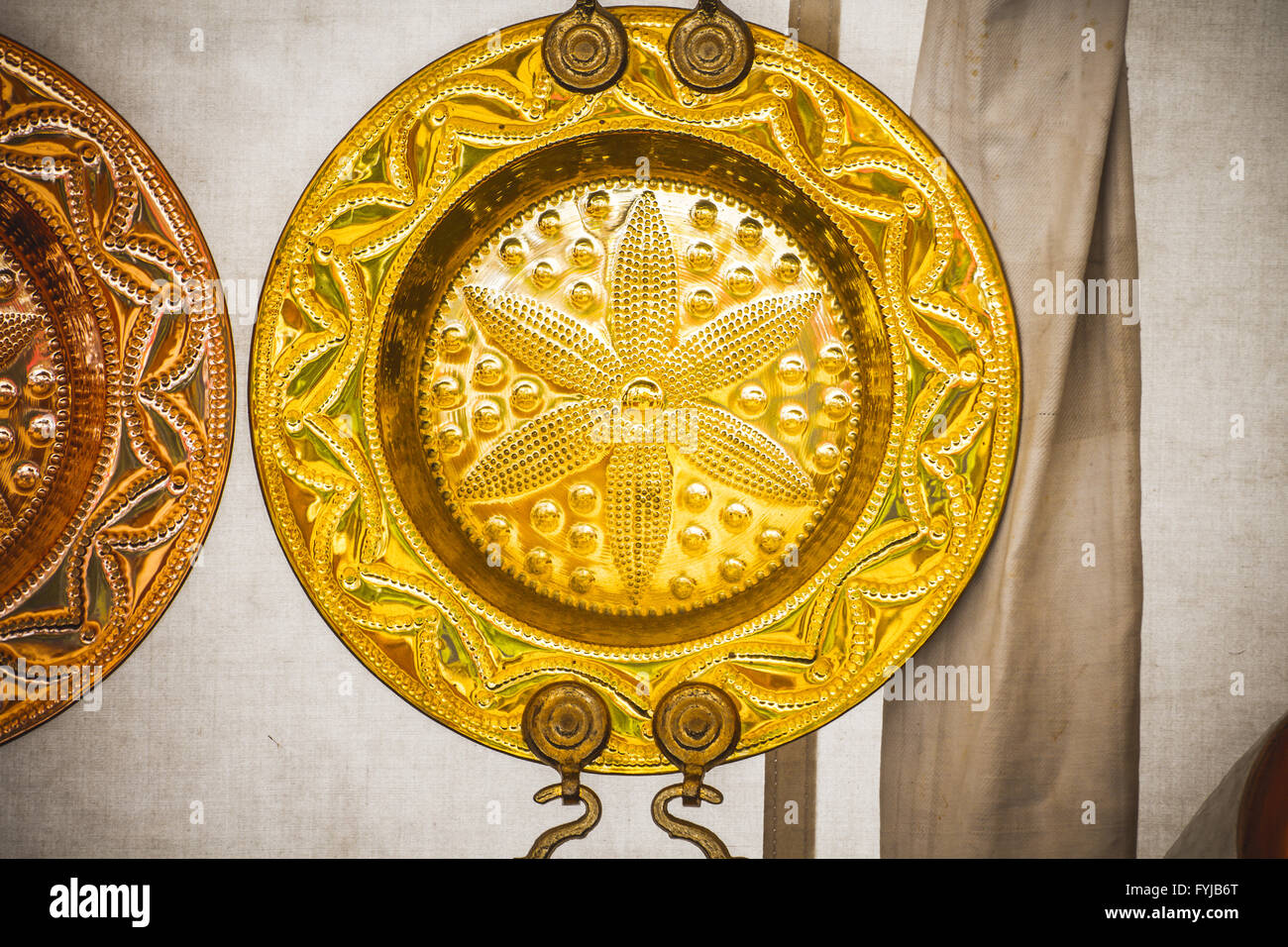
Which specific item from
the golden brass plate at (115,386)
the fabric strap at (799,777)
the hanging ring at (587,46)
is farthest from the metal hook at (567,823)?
the hanging ring at (587,46)

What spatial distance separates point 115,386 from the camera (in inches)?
45.0

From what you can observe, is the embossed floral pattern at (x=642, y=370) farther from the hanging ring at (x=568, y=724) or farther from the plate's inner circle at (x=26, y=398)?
the plate's inner circle at (x=26, y=398)

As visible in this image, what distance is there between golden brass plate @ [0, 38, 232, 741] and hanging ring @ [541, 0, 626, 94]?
520 millimetres

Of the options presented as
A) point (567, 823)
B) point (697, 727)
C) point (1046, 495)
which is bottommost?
point (567, 823)

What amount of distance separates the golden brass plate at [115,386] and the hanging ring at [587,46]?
→ 520mm

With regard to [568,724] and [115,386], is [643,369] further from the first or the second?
[115,386]

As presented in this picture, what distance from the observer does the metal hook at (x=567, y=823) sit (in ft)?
3.61

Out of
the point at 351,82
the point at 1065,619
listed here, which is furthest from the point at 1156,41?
the point at 351,82

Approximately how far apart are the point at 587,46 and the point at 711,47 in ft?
0.51

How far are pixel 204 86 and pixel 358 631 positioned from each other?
0.75 m

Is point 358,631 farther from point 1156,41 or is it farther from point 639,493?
point 1156,41

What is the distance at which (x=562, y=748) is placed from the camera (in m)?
1.08

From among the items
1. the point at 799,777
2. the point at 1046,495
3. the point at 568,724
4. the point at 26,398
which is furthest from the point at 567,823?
the point at 26,398

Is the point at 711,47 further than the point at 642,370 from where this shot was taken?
No
